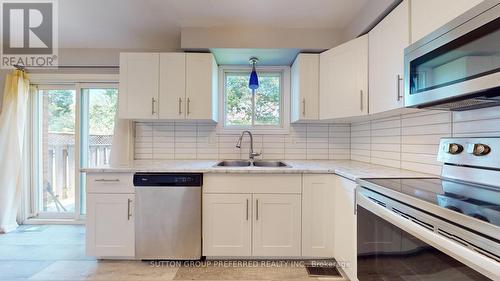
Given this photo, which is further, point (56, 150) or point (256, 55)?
point (56, 150)

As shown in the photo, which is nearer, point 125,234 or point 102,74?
point 125,234

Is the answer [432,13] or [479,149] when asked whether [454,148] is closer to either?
[479,149]

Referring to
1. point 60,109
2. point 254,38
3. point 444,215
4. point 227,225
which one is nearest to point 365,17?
point 254,38

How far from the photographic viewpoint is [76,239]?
2.67m

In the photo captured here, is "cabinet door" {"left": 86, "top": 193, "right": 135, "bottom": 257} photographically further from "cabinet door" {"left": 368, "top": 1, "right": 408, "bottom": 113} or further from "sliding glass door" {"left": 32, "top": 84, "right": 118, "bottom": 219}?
"cabinet door" {"left": 368, "top": 1, "right": 408, "bottom": 113}

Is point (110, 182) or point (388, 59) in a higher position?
point (388, 59)

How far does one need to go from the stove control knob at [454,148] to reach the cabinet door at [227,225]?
139cm

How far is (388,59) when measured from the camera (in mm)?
1722

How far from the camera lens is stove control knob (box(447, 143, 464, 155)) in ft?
4.54

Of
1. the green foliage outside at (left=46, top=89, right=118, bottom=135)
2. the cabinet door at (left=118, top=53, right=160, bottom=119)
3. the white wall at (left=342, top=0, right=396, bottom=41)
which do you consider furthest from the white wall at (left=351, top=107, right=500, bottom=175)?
the green foliage outside at (left=46, top=89, right=118, bottom=135)

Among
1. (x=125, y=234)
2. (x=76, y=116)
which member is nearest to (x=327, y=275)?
A: (x=125, y=234)

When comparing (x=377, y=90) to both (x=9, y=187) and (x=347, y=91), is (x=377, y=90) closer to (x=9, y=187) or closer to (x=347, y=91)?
(x=347, y=91)

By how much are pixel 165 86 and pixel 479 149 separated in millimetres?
2398

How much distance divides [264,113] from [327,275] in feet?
5.76
